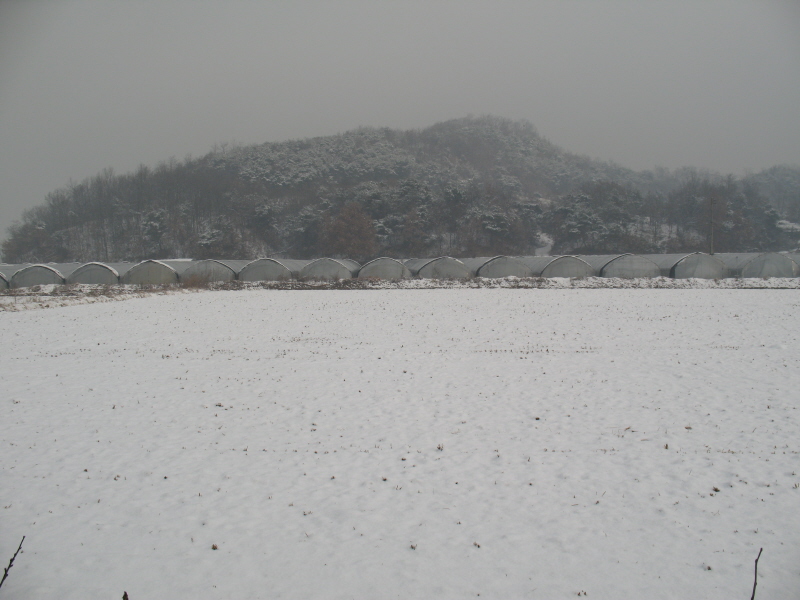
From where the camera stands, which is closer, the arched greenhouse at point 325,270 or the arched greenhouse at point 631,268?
the arched greenhouse at point 631,268

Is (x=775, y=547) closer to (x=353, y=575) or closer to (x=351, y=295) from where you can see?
(x=353, y=575)

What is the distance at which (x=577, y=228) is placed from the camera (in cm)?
6488

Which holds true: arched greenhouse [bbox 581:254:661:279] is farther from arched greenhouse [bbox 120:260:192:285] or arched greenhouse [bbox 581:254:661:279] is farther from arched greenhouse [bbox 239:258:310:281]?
arched greenhouse [bbox 120:260:192:285]

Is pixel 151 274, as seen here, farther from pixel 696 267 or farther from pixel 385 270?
pixel 696 267

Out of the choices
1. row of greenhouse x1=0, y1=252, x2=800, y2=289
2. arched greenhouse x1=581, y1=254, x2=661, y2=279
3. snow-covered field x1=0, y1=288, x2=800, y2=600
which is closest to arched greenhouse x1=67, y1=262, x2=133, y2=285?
row of greenhouse x1=0, y1=252, x2=800, y2=289

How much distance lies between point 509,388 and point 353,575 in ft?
20.6

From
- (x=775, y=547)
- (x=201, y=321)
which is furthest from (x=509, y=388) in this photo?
(x=201, y=321)

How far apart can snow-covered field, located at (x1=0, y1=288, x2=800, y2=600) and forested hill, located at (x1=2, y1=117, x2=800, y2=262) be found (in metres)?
49.6

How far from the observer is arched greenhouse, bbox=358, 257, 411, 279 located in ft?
141

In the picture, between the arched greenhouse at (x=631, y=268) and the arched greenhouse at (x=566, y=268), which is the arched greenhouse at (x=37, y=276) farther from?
the arched greenhouse at (x=631, y=268)

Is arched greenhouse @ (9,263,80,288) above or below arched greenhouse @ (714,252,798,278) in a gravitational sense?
above

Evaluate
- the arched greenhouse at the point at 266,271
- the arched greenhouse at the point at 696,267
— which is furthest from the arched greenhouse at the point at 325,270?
the arched greenhouse at the point at 696,267

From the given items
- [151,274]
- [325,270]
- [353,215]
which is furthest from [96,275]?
[353,215]

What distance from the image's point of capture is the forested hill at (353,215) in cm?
6438
